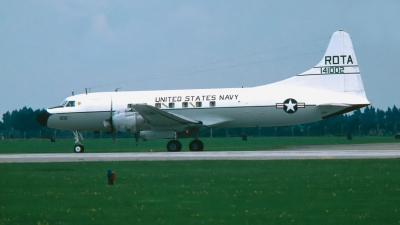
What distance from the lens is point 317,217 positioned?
42.7ft

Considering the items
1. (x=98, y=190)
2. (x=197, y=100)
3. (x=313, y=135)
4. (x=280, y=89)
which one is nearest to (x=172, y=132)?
(x=197, y=100)

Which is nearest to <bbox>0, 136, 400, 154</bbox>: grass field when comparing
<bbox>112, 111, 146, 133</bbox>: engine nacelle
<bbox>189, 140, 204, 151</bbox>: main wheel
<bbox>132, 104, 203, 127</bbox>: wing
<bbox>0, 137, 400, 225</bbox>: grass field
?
<bbox>189, 140, 204, 151</bbox>: main wheel

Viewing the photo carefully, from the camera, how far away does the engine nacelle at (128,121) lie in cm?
3910

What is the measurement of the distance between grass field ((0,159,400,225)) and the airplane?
12001mm

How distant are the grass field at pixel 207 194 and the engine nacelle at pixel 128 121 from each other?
40.7ft

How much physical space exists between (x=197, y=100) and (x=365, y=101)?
10.5m

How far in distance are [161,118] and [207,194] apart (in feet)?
71.0

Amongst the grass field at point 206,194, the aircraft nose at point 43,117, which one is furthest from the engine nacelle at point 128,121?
the grass field at point 206,194

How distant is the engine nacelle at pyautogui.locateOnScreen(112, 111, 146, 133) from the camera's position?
128ft

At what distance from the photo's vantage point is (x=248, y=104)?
1533 inches

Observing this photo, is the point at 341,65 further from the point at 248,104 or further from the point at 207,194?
the point at 207,194

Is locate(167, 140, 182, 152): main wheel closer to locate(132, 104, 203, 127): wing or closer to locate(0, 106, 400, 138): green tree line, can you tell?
locate(132, 104, 203, 127): wing

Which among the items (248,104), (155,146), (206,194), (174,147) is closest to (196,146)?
(174,147)

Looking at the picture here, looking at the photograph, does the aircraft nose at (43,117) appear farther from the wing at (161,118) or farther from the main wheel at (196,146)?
the main wheel at (196,146)
